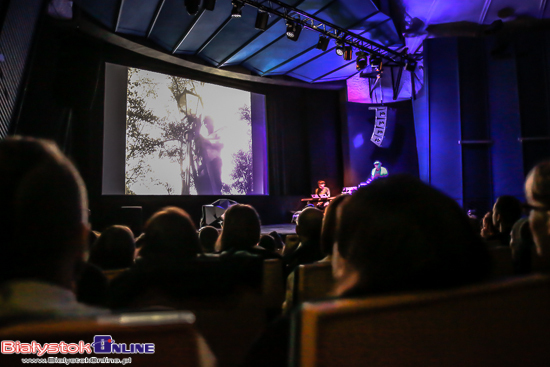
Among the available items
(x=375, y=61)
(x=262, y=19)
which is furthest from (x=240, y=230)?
(x=375, y=61)

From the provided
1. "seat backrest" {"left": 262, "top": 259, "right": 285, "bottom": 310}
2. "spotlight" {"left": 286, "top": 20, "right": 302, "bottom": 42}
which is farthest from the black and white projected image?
"seat backrest" {"left": 262, "top": 259, "right": 285, "bottom": 310}

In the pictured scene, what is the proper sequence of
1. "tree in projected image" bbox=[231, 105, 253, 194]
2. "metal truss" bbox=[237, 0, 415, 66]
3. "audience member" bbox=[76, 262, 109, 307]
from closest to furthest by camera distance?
"audience member" bbox=[76, 262, 109, 307], "metal truss" bbox=[237, 0, 415, 66], "tree in projected image" bbox=[231, 105, 253, 194]

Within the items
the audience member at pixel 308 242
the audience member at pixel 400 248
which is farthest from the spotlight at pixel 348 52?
the audience member at pixel 400 248

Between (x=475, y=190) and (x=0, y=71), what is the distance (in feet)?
33.5

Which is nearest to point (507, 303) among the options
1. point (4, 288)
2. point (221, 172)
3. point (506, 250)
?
point (4, 288)

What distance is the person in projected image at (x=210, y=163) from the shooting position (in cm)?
938

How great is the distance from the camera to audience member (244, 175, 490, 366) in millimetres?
627

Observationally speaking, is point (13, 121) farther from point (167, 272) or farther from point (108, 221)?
point (167, 272)

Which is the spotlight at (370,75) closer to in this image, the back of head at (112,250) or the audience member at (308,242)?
the audience member at (308,242)

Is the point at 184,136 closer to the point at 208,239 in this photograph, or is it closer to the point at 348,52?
the point at 348,52

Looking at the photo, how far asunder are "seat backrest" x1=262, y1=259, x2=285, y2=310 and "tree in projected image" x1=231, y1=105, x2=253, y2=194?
27.2 feet

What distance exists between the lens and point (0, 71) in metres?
3.66

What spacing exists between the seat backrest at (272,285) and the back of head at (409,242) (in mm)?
1180

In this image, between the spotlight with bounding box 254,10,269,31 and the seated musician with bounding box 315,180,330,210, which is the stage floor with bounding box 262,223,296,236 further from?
the spotlight with bounding box 254,10,269,31
